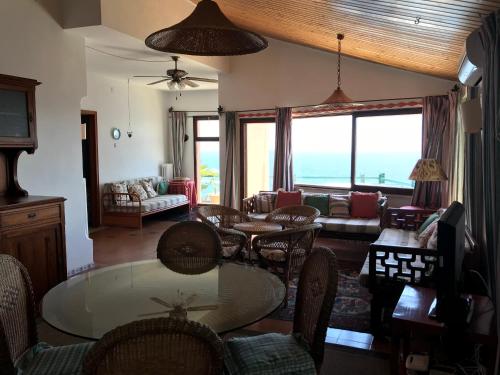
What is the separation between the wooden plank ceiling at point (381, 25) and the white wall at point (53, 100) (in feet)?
6.64

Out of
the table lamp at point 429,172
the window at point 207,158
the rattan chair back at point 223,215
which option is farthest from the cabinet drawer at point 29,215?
the window at point 207,158

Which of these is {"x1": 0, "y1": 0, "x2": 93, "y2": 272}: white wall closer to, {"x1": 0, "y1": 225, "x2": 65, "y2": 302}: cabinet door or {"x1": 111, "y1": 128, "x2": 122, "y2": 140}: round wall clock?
{"x1": 0, "y1": 225, "x2": 65, "y2": 302}: cabinet door

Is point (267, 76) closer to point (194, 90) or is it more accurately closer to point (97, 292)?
point (194, 90)

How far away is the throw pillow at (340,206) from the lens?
585cm

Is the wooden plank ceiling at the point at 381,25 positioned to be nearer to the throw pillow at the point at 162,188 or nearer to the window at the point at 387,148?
the window at the point at 387,148

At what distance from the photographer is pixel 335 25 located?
4.46 m

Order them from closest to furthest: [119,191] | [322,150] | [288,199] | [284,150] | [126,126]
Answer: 1. [288,199]
2. [284,150]
3. [322,150]
4. [119,191]
5. [126,126]

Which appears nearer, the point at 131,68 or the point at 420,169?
the point at 420,169

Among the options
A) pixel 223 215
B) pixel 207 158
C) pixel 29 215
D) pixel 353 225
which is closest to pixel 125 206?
pixel 207 158

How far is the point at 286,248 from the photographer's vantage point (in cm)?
356

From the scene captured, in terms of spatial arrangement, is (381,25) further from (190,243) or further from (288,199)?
(288,199)

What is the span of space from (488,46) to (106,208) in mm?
6591

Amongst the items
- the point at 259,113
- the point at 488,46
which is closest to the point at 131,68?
the point at 259,113

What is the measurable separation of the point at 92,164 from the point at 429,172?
5439 millimetres
